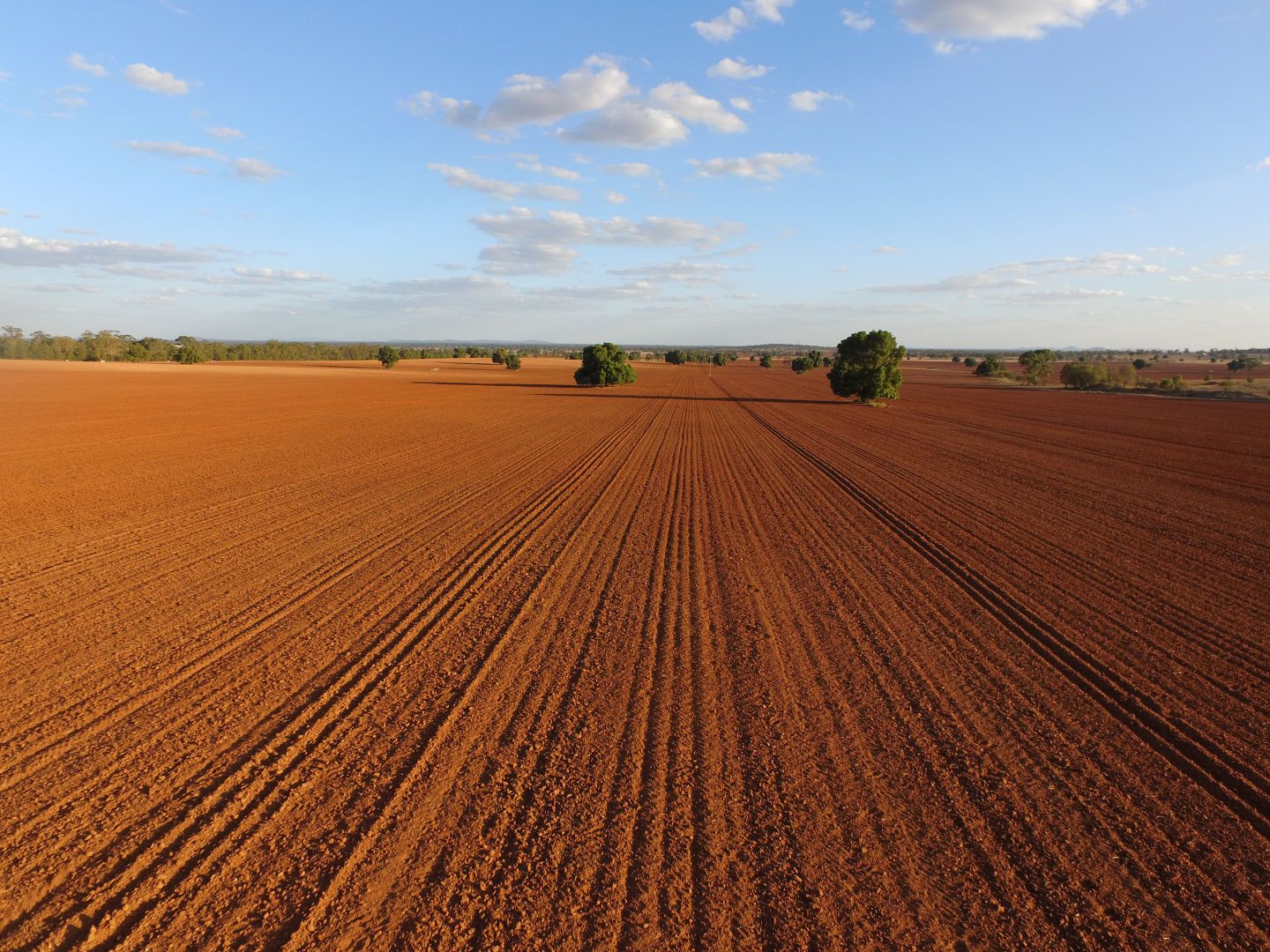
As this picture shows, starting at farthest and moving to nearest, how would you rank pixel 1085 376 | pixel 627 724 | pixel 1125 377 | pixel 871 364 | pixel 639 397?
pixel 1125 377, pixel 1085 376, pixel 639 397, pixel 871 364, pixel 627 724

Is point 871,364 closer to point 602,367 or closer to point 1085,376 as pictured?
point 602,367

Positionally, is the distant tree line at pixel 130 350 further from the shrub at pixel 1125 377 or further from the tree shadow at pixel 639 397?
the shrub at pixel 1125 377

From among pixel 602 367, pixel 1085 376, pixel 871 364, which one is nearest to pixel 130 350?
pixel 602 367

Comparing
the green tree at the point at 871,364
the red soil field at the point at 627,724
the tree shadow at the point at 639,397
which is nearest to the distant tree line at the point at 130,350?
the tree shadow at the point at 639,397

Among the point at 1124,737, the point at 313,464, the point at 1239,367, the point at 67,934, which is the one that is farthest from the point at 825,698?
the point at 1239,367

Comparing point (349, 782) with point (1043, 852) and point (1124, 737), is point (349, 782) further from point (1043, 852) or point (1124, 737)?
point (1124, 737)
